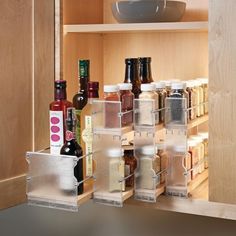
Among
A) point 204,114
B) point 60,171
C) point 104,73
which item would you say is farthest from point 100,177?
point 104,73

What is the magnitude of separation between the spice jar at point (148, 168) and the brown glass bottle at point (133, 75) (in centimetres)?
21

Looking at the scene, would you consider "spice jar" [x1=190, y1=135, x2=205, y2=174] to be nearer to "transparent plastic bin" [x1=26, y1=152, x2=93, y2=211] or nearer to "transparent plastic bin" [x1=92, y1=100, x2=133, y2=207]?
"transparent plastic bin" [x1=92, y1=100, x2=133, y2=207]

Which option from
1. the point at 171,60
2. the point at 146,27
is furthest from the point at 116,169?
the point at 171,60

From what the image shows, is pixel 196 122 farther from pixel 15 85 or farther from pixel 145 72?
pixel 15 85

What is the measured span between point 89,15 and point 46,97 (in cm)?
47

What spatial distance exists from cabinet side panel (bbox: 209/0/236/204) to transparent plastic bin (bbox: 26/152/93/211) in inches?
14.4

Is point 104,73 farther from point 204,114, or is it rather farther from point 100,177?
point 100,177

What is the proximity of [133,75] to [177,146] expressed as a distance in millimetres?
270

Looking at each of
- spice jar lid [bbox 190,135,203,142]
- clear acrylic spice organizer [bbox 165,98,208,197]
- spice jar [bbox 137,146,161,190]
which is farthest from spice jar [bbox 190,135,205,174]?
spice jar [bbox 137,146,161,190]

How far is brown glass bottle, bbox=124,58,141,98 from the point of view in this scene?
162 cm

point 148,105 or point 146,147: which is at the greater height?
point 148,105

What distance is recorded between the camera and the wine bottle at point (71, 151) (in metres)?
1.37

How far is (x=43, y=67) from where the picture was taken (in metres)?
1.63

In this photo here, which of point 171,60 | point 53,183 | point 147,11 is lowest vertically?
point 53,183
